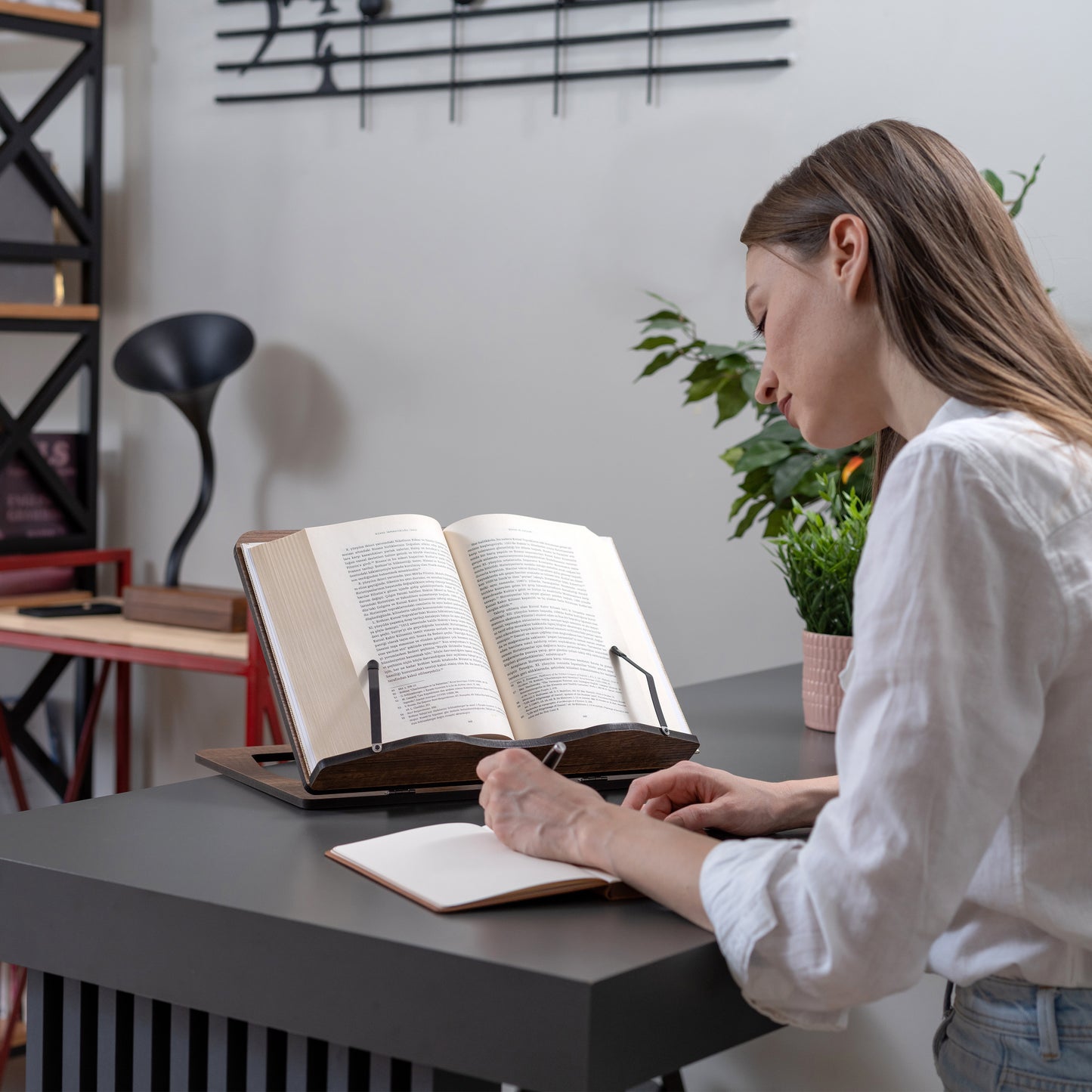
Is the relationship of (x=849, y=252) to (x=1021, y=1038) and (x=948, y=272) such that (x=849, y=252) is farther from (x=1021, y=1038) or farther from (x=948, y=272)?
(x=1021, y=1038)

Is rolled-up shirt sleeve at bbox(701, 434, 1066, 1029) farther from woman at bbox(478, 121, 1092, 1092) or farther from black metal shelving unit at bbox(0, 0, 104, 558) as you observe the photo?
black metal shelving unit at bbox(0, 0, 104, 558)

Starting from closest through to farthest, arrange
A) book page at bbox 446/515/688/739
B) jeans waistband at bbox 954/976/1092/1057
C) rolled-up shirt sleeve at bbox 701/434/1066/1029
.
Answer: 1. rolled-up shirt sleeve at bbox 701/434/1066/1029
2. jeans waistband at bbox 954/976/1092/1057
3. book page at bbox 446/515/688/739

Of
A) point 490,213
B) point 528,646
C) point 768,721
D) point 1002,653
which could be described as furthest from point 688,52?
point 1002,653

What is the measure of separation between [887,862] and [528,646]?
520 mm

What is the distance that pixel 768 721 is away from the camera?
1.57 metres

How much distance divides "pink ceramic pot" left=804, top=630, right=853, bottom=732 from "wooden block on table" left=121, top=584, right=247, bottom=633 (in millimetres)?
1349

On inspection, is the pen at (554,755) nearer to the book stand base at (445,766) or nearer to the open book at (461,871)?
the book stand base at (445,766)

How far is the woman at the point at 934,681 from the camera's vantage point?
74cm

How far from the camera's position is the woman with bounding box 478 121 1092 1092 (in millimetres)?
741

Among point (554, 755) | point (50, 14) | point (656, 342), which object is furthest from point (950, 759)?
point (50, 14)

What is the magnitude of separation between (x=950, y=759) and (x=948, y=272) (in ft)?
1.15

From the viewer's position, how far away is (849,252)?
37.4 inches

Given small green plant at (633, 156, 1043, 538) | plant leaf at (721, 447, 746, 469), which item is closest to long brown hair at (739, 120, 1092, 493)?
small green plant at (633, 156, 1043, 538)

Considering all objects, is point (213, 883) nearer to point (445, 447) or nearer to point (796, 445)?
point (796, 445)
